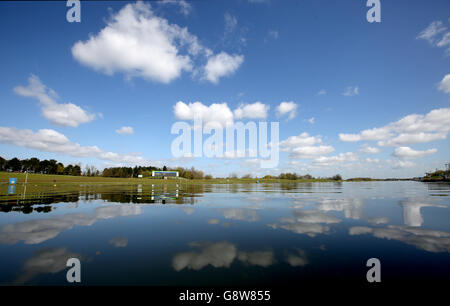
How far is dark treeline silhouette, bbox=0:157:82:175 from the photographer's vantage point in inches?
5630

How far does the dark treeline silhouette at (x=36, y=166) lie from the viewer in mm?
143000

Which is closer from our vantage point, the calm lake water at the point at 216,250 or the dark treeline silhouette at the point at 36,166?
the calm lake water at the point at 216,250

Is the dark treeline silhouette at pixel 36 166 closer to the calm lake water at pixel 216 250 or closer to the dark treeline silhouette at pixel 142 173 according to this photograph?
the dark treeline silhouette at pixel 142 173

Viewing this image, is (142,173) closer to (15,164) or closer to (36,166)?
(36,166)

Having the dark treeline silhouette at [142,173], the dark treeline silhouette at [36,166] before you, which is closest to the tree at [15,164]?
the dark treeline silhouette at [36,166]

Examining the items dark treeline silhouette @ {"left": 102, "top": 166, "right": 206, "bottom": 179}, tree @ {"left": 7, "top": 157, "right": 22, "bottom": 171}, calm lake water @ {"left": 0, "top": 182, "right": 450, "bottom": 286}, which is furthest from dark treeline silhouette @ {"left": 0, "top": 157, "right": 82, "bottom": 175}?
calm lake water @ {"left": 0, "top": 182, "right": 450, "bottom": 286}

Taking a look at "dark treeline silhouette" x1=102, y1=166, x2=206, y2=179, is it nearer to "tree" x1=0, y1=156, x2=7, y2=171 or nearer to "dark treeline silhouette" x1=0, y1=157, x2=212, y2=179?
"dark treeline silhouette" x1=0, y1=157, x2=212, y2=179

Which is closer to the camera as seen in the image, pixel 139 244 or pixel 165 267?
pixel 165 267

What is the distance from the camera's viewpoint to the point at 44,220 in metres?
12.2
